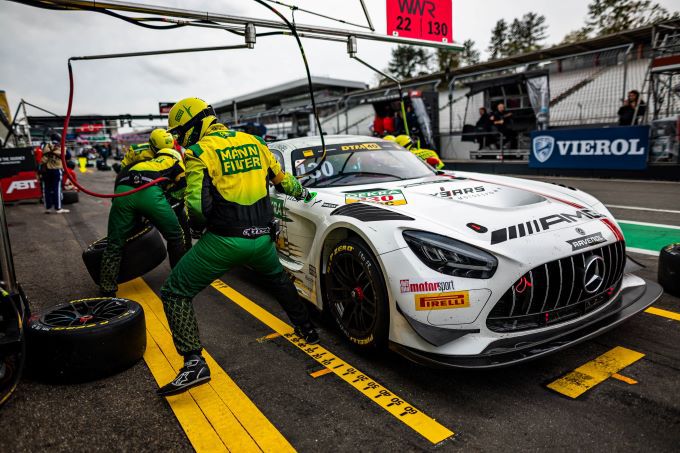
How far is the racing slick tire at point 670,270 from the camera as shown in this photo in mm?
3529

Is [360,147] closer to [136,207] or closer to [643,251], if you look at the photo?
[136,207]

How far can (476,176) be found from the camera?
4012 mm

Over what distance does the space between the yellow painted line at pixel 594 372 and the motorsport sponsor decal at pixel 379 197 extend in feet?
4.57

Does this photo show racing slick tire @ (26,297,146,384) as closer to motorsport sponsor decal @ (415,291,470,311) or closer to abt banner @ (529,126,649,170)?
motorsport sponsor decal @ (415,291,470,311)

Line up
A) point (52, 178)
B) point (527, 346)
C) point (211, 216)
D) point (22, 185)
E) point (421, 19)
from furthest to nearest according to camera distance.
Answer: point (22, 185) < point (52, 178) < point (421, 19) < point (211, 216) < point (527, 346)

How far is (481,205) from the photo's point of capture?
2.86 m

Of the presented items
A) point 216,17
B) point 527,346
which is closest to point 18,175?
point 216,17

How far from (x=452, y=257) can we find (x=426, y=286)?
0.21 metres

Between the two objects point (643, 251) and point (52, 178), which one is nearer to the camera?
point (643, 251)

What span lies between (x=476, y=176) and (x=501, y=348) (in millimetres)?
2079

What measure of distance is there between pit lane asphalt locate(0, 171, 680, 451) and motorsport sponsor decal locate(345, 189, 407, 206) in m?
0.99

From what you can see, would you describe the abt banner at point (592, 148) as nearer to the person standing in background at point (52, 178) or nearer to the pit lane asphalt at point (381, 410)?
the pit lane asphalt at point (381, 410)

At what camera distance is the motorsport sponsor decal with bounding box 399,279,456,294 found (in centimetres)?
233

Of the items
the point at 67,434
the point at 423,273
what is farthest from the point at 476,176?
the point at 67,434
